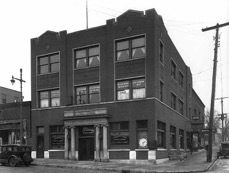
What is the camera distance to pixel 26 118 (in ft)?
109

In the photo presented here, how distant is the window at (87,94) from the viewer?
2881 cm

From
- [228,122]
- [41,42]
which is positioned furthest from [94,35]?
[228,122]

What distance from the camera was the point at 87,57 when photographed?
29.6m

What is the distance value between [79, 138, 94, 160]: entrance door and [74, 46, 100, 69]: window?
6.73 meters

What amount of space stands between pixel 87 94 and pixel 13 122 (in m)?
10.0

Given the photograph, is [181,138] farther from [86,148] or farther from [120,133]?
[86,148]

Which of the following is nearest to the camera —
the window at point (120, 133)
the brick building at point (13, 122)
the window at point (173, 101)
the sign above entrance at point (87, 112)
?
the window at point (120, 133)

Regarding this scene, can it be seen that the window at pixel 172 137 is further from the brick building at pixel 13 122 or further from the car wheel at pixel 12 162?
the car wheel at pixel 12 162

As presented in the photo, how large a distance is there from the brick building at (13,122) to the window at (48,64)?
3872 millimetres

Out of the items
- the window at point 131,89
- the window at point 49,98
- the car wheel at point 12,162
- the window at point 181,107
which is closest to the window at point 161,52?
the window at point 131,89

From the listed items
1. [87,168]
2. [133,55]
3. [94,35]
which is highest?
[94,35]

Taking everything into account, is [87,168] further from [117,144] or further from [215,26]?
[215,26]

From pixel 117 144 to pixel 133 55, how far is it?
752 cm

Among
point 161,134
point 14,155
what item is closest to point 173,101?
point 161,134
